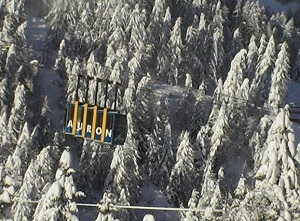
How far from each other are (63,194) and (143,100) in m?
51.9

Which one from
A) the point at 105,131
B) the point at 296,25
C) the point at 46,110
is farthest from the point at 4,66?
the point at 296,25

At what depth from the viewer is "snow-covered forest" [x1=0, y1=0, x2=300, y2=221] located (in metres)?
63.5

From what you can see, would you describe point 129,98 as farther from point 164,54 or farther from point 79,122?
point 79,122

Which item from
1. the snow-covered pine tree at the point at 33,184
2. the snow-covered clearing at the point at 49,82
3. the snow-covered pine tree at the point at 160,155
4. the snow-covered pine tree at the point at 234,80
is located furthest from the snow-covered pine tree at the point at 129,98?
the snow-covered pine tree at the point at 33,184

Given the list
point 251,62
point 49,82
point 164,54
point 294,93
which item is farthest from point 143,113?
point 294,93

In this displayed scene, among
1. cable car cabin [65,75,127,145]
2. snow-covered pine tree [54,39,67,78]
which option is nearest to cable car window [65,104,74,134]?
cable car cabin [65,75,127,145]

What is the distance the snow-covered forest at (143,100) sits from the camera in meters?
63.5

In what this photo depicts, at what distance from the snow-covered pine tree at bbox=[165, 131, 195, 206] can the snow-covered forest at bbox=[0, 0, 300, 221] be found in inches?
5.0

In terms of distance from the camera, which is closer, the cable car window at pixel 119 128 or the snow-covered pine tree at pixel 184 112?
the cable car window at pixel 119 128

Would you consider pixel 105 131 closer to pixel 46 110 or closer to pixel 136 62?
pixel 46 110

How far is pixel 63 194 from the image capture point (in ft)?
78.8

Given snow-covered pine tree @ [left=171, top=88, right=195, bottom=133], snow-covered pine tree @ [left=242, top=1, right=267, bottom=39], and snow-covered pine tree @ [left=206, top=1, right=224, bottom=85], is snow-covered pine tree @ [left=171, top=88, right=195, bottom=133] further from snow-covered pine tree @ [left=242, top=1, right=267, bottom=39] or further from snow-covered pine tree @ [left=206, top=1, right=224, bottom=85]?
snow-covered pine tree @ [left=242, top=1, right=267, bottom=39]

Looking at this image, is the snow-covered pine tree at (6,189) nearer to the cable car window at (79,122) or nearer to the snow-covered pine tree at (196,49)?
the cable car window at (79,122)

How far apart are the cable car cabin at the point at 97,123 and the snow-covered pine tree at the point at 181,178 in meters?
42.0
